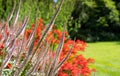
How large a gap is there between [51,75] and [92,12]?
33.7 metres

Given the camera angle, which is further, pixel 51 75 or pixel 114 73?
pixel 114 73

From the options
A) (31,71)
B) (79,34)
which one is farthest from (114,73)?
(79,34)

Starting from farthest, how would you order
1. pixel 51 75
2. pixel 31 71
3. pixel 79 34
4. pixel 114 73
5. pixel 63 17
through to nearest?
pixel 79 34 → pixel 114 73 → pixel 63 17 → pixel 31 71 → pixel 51 75

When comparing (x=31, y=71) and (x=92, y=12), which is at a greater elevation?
(x=31, y=71)

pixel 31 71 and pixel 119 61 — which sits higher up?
pixel 31 71

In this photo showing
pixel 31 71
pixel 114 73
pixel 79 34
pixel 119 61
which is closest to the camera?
pixel 31 71

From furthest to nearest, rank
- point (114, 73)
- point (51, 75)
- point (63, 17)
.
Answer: point (114, 73)
point (63, 17)
point (51, 75)

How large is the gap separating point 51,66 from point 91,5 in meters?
33.3

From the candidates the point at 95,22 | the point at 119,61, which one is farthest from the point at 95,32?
→ the point at 119,61

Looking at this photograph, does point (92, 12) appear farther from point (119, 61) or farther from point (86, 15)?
point (119, 61)

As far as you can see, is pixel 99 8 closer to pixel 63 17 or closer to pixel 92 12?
pixel 92 12

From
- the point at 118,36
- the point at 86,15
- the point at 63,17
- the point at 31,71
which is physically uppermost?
the point at 31,71

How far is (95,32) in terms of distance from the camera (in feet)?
Result: 115

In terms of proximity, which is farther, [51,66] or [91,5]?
[91,5]
